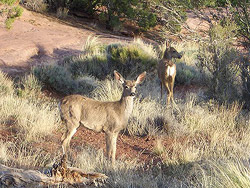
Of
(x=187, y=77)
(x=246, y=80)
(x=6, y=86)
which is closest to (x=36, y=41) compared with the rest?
(x=6, y=86)

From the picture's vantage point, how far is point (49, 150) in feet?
28.3

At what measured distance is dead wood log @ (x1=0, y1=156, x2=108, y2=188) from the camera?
6.25 metres

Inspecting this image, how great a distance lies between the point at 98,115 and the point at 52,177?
1901mm

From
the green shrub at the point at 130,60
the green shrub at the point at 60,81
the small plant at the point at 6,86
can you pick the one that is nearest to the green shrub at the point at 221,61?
the green shrub at the point at 60,81

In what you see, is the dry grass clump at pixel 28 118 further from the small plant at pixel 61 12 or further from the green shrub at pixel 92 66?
the small plant at pixel 61 12

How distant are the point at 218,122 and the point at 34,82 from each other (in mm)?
6348

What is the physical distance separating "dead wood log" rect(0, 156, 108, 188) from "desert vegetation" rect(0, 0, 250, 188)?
0.32 metres

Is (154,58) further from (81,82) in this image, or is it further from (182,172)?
(182,172)

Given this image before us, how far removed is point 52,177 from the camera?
648cm

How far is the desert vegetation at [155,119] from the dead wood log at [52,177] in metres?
0.32

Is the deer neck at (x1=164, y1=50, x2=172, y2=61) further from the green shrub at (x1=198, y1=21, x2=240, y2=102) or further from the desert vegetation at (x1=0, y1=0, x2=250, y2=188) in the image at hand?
the green shrub at (x1=198, y1=21, x2=240, y2=102)

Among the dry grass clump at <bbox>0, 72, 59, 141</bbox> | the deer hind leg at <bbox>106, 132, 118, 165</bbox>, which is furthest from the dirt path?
the deer hind leg at <bbox>106, 132, 118, 165</bbox>

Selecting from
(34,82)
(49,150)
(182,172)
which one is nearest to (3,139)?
(49,150)

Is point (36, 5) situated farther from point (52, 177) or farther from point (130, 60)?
point (52, 177)
